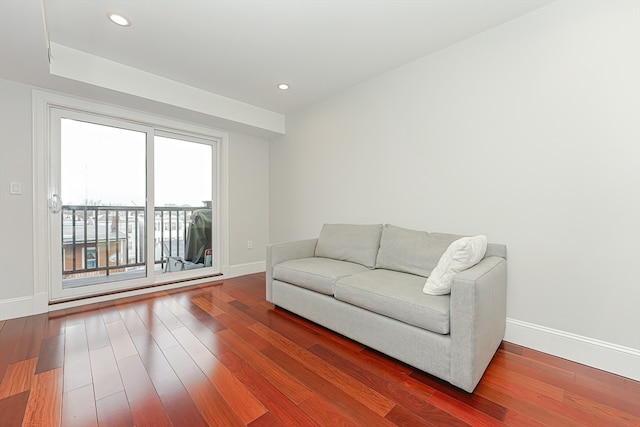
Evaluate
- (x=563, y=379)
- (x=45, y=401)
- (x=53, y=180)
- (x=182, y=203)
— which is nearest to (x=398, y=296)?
(x=563, y=379)

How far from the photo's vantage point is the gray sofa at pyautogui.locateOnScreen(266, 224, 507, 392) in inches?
57.7

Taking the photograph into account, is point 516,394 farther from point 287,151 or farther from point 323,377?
point 287,151

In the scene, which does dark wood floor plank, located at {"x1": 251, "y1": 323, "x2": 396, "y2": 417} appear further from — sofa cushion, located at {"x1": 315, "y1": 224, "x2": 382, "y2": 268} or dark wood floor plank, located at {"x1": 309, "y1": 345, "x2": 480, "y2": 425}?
sofa cushion, located at {"x1": 315, "y1": 224, "x2": 382, "y2": 268}

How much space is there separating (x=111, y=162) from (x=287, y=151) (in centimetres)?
218

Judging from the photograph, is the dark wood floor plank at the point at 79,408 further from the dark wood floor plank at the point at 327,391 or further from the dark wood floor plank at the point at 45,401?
the dark wood floor plank at the point at 327,391

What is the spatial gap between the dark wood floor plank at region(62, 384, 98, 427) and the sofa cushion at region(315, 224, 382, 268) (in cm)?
206

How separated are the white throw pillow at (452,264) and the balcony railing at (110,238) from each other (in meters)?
3.24

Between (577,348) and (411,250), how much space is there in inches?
47.5

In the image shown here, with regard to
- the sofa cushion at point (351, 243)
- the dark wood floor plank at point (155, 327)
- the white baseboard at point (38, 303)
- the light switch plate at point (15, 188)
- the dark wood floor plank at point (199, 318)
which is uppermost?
the light switch plate at point (15, 188)

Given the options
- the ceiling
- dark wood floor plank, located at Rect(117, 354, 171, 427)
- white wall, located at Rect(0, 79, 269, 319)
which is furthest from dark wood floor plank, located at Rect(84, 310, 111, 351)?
the ceiling

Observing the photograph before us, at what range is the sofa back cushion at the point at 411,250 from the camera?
218 centimetres

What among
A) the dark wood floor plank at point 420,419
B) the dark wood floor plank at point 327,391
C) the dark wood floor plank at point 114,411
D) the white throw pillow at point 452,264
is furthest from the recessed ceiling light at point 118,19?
the dark wood floor plank at point 420,419

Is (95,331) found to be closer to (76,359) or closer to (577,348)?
(76,359)

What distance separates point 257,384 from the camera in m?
1.55
